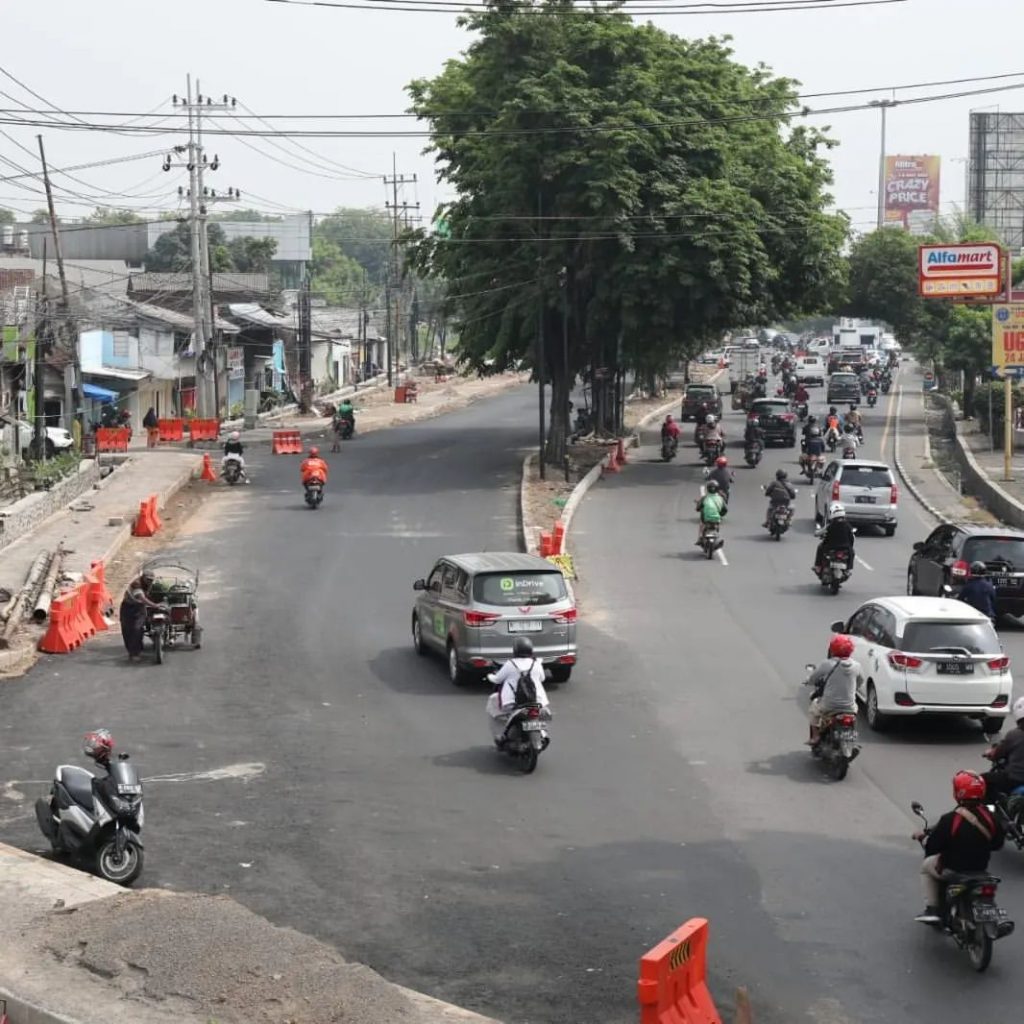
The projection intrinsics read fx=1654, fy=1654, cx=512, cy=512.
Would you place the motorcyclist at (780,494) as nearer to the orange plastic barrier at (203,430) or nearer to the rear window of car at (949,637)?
the rear window of car at (949,637)

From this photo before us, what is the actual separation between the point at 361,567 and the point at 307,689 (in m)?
11.0

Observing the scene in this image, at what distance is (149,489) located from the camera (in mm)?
44281

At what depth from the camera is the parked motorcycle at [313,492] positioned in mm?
41656

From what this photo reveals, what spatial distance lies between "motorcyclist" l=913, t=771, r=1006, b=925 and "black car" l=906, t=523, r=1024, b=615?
49.8ft

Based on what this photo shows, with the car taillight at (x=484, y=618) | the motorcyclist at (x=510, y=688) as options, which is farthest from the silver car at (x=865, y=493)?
the motorcyclist at (x=510, y=688)

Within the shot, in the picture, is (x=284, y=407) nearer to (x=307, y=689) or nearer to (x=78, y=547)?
(x=78, y=547)

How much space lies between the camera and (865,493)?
38.2 m

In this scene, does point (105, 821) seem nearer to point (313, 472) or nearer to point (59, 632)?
point (59, 632)

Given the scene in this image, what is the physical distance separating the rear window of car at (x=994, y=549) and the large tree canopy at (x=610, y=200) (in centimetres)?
2199

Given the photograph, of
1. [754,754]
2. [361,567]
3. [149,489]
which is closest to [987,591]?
[754,754]

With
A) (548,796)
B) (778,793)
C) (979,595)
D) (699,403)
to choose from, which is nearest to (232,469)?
(979,595)

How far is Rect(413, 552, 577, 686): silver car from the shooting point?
21.8 metres

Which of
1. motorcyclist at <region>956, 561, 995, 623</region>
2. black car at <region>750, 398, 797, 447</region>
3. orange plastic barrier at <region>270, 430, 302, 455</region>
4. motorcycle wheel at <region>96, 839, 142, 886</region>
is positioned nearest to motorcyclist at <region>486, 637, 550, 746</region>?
motorcycle wheel at <region>96, 839, 142, 886</region>

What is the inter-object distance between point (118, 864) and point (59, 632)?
38.1 ft
